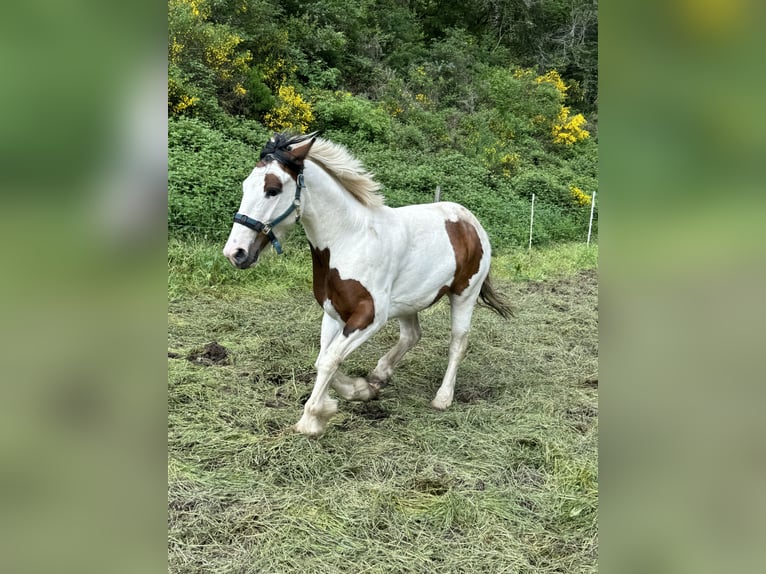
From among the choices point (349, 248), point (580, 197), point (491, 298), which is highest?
point (349, 248)

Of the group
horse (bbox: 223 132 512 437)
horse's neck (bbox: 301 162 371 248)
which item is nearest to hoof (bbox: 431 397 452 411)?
horse (bbox: 223 132 512 437)

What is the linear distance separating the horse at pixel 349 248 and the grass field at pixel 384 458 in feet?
1.01

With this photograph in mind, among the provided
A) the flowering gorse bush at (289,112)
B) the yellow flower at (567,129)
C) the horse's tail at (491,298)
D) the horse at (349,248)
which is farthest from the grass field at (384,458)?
the yellow flower at (567,129)

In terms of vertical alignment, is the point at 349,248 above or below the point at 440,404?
above

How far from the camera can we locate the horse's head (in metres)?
2.70

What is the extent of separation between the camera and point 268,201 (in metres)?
2.74

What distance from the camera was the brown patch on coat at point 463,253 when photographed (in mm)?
3633

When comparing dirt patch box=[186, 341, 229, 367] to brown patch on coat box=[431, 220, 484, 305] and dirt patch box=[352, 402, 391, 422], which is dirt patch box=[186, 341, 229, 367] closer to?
dirt patch box=[352, 402, 391, 422]

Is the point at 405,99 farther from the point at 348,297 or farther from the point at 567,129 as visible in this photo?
the point at 348,297

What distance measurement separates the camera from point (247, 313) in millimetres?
5367
